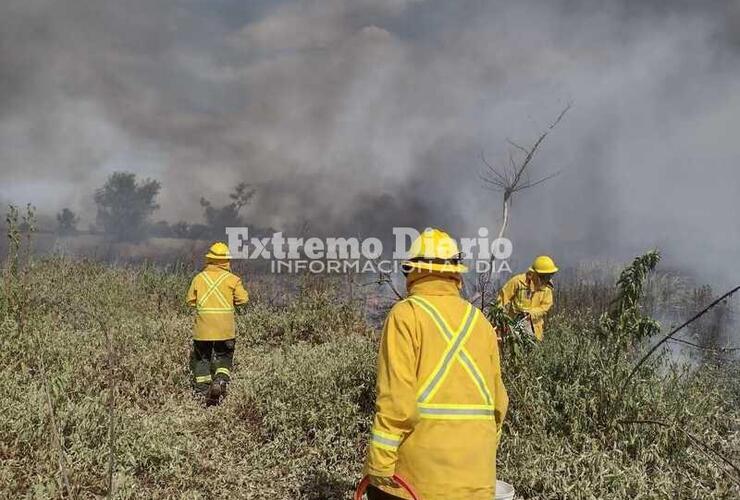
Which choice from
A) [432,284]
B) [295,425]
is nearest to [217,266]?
[295,425]

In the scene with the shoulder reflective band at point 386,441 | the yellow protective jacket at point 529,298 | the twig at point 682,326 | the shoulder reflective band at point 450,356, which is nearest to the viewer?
the shoulder reflective band at point 386,441

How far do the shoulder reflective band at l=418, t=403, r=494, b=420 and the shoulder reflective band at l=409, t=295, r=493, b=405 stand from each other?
41 mm

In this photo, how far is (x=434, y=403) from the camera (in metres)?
2.47

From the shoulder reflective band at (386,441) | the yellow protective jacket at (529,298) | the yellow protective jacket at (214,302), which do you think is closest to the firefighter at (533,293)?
the yellow protective jacket at (529,298)

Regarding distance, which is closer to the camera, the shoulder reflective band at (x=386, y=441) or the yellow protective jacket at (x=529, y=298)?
the shoulder reflective band at (x=386, y=441)

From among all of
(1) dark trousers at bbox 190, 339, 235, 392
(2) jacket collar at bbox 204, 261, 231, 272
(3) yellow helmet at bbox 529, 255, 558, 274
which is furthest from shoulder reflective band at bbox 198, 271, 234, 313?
(3) yellow helmet at bbox 529, 255, 558, 274

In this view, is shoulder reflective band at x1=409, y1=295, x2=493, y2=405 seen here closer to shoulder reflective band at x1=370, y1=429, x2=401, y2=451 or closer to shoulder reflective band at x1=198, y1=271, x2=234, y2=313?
shoulder reflective band at x1=370, y1=429, x2=401, y2=451

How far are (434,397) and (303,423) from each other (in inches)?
123

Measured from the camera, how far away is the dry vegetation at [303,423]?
13.2 feet

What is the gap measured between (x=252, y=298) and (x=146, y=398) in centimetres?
571

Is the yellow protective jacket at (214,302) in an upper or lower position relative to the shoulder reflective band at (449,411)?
upper

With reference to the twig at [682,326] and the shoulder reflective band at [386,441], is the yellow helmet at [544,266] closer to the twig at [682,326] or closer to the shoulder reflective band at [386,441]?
the twig at [682,326]

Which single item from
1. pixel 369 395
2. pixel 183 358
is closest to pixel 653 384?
pixel 369 395

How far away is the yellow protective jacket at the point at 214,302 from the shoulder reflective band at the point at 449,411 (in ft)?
16.0
